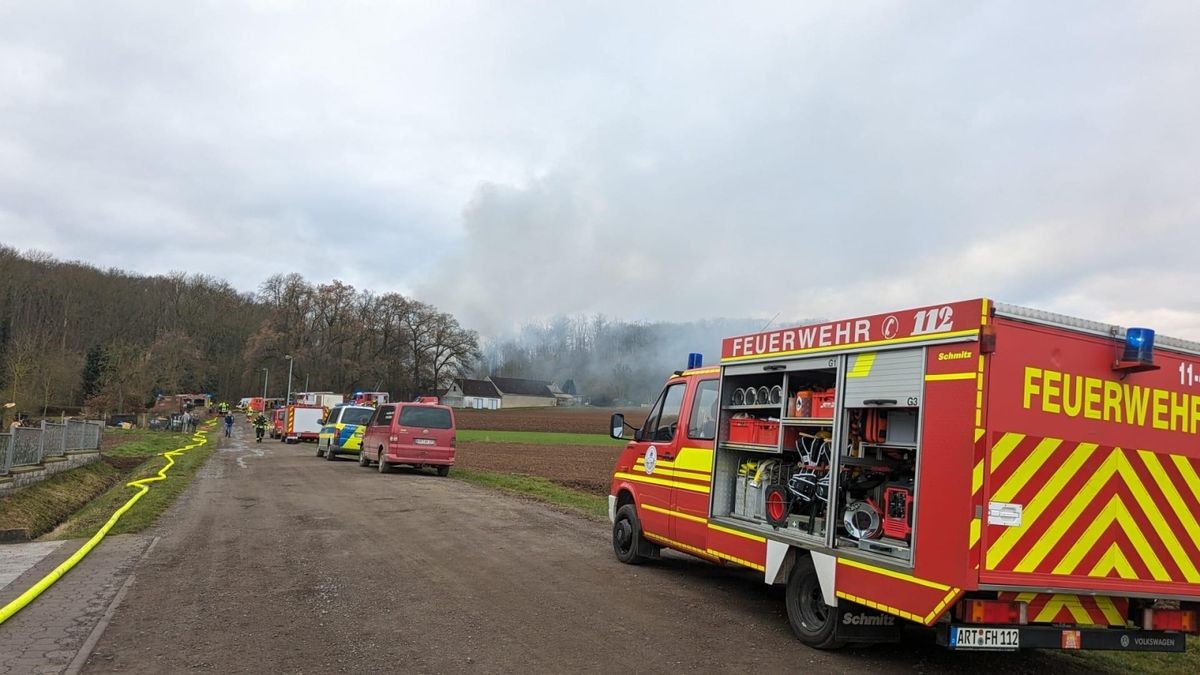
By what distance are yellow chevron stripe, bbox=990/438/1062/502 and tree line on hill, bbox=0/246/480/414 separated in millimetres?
58453

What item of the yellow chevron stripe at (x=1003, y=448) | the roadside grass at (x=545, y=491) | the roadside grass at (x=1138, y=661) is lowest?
the roadside grass at (x=545, y=491)

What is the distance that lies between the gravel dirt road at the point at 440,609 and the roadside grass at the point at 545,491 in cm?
248

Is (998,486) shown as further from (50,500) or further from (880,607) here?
(50,500)

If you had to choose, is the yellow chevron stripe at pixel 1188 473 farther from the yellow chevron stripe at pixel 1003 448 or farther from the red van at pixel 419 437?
the red van at pixel 419 437

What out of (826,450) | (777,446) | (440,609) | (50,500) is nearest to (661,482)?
(777,446)

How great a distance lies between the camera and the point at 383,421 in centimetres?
2111

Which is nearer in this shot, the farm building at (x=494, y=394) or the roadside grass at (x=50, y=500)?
the roadside grass at (x=50, y=500)

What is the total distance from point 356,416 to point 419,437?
23.1ft

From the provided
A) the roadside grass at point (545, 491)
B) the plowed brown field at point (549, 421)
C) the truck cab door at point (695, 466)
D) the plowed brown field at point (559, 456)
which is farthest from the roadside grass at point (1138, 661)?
the plowed brown field at point (549, 421)

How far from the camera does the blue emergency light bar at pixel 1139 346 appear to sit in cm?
498

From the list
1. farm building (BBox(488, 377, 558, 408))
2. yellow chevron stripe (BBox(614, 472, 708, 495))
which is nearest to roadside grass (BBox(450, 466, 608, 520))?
yellow chevron stripe (BBox(614, 472, 708, 495))

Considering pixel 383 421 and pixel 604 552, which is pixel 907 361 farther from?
pixel 383 421

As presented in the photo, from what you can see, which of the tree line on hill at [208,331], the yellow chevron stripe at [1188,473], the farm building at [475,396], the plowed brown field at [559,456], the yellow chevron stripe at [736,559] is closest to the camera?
the yellow chevron stripe at [1188,473]

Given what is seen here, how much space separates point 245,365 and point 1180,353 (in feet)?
292
